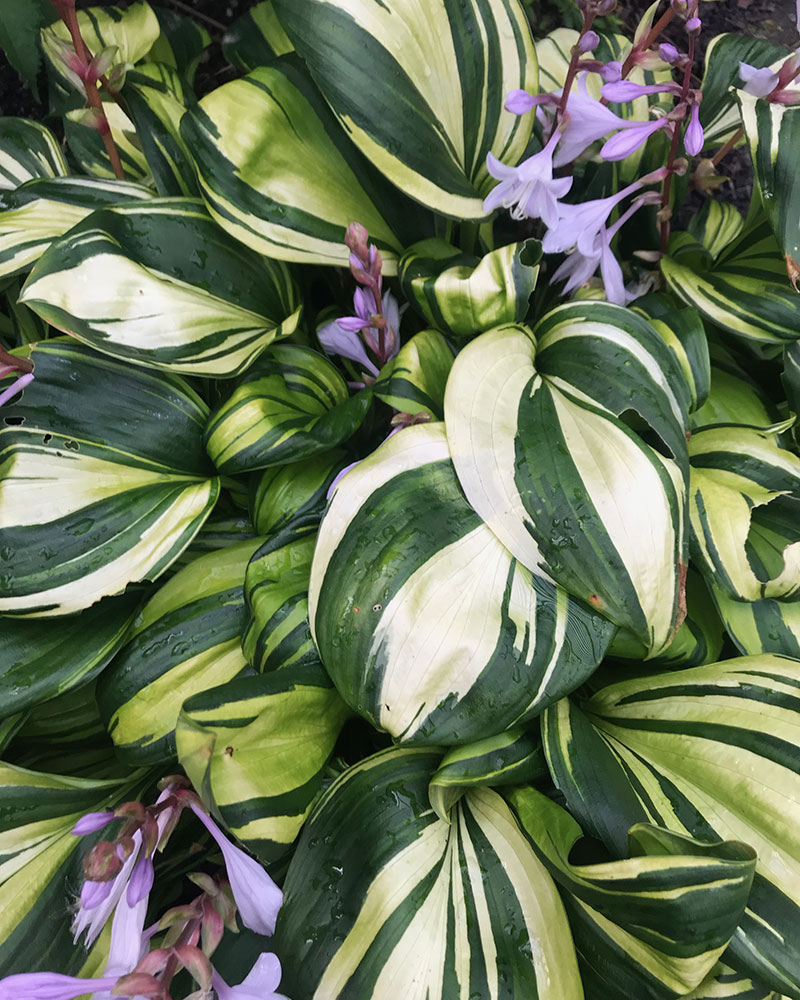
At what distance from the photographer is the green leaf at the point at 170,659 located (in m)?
0.68

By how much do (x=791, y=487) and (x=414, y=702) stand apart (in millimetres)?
430

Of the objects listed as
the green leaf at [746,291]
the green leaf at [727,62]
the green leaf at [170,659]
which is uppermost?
the green leaf at [727,62]

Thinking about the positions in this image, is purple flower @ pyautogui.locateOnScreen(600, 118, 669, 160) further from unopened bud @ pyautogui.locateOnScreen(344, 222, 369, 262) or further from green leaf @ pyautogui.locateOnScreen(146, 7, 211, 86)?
green leaf @ pyautogui.locateOnScreen(146, 7, 211, 86)

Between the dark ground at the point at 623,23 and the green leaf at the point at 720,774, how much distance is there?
36.9 inches

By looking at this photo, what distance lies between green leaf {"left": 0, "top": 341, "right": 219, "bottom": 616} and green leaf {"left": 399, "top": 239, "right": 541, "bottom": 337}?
261 mm

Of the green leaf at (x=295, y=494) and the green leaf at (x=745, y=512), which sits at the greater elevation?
the green leaf at (x=295, y=494)

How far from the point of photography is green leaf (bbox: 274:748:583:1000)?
55 cm

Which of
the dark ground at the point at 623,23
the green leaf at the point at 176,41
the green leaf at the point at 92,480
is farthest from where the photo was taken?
the dark ground at the point at 623,23

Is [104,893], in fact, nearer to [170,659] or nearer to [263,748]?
[263,748]

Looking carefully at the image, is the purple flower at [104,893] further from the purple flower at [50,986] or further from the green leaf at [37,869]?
the green leaf at [37,869]

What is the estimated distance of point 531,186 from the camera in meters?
0.64

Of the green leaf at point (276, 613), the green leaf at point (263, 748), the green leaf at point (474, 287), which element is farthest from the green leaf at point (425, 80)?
the green leaf at point (263, 748)

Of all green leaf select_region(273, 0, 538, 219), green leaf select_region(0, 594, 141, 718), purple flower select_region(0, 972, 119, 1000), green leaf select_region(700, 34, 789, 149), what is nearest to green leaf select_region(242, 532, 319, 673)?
Answer: green leaf select_region(0, 594, 141, 718)

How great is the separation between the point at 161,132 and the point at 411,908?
0.82 m
